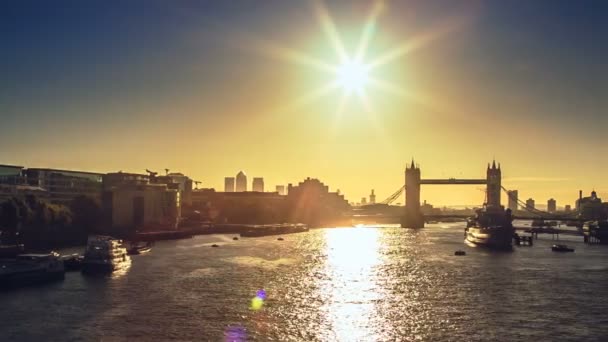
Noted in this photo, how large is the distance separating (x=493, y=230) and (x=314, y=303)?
9859 cm

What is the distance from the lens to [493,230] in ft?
479

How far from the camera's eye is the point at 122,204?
158875mm

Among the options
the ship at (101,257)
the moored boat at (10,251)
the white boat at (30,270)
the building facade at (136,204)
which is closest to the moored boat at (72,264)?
the ship at (101,257)

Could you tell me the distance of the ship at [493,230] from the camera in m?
143

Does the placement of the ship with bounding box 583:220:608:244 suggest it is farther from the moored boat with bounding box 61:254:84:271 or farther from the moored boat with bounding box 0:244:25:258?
the moored boat with bounding box 0:244:25:258

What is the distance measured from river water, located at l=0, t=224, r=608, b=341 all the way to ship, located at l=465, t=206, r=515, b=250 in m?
46.4

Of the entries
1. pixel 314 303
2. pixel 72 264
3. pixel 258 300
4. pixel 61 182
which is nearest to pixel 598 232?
pixel 314 303

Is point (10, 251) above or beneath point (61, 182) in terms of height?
beneath

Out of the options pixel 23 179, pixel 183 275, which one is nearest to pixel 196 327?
pixel 183 275

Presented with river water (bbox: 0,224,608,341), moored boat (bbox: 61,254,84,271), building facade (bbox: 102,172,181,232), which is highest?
building facade (bbox: 102,172,181,232)

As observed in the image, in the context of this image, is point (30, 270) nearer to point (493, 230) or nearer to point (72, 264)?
point (72, 264)

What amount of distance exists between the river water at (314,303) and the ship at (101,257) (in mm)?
2179

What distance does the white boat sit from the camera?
63.8 meters

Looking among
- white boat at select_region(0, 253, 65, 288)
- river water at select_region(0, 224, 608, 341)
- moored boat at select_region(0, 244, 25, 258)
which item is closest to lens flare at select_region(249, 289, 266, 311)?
river water at select_region(0, 224, 608, 341)
